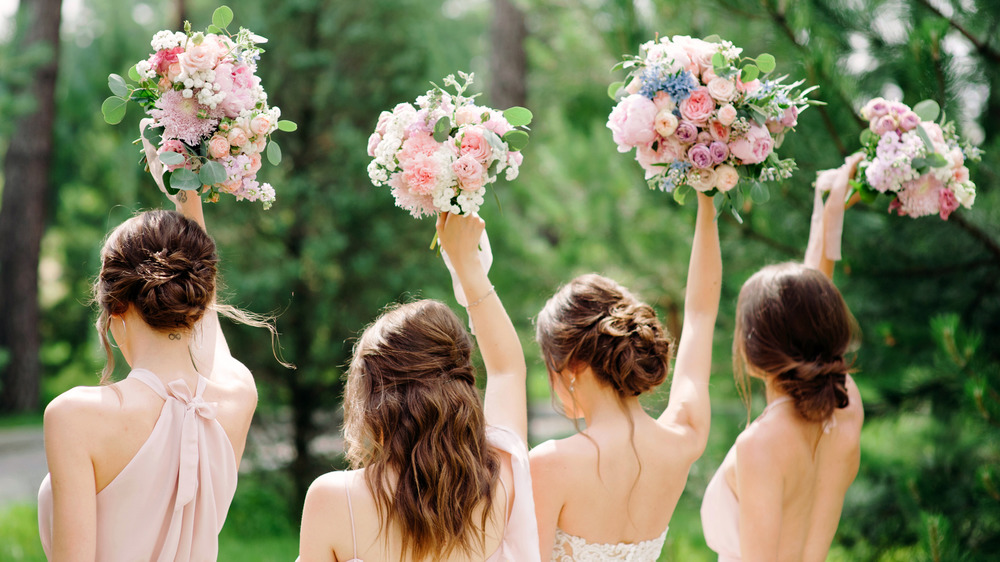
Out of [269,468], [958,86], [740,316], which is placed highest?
[958,86]

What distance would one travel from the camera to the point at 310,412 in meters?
6.91

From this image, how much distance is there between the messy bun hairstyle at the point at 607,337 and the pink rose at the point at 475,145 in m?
0.46

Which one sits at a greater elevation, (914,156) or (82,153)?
(82,153)

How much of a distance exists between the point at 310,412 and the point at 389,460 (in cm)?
523

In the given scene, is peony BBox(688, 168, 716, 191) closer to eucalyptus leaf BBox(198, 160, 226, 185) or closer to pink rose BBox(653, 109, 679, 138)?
pink rose BBox(653, 109, 679, 138)

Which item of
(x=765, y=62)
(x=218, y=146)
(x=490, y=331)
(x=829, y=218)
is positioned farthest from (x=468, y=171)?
(x=829, y=218)

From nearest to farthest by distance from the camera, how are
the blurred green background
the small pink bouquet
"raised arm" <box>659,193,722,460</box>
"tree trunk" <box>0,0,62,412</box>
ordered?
"raised arm" <box>659,193,722,460</box>, the small pink bouquet, the blurred green background, "tree trunk" <box>0,0,62,412</box>

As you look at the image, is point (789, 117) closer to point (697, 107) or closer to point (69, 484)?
point (697, 107)

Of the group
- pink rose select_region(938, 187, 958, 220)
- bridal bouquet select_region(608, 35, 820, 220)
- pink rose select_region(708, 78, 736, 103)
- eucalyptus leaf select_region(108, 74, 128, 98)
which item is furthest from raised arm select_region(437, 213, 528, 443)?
pink rose select_region(938, 187, 958, 220)

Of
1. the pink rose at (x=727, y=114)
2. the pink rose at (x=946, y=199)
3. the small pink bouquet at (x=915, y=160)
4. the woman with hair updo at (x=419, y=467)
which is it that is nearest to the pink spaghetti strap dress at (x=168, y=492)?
the woman with hair updo at (x=419, y=467)

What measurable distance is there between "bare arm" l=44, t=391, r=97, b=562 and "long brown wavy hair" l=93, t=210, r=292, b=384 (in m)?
0.22

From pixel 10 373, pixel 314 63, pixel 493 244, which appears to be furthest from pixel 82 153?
pixel 493 244

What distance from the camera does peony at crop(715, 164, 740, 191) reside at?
8.43ft

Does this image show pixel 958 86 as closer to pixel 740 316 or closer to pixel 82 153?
pixel 740 316
